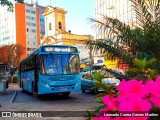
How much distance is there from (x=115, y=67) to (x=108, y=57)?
0.31m

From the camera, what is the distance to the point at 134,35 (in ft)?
20.4

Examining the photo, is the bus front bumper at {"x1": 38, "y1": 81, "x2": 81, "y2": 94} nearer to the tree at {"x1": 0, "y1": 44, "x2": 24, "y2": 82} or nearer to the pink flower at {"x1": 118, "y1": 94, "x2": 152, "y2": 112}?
the pink flower at {"x1": 118, "y1": 94, "x2": 152, "y2": 112}

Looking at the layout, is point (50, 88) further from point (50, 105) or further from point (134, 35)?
A: point (134, 35)

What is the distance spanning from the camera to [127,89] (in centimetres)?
118

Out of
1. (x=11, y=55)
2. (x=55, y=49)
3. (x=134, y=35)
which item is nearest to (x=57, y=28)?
(x=11, y=55)

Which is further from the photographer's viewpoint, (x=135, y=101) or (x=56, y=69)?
(x=56, y=69)

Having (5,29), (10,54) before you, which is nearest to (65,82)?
(10,54)

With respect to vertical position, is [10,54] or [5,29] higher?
[5,29]

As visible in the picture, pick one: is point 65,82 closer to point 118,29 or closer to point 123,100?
point 118,29

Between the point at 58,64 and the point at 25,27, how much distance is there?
10215cm

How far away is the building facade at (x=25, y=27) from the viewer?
112m

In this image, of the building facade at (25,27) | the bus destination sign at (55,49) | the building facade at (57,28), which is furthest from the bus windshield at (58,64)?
the building facade at (25,27)

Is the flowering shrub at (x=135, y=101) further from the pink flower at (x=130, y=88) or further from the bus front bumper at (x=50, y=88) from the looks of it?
the bus front bumper at (x=50, y=88)

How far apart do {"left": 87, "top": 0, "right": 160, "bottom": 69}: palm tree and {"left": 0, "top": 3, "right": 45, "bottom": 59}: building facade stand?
345 feet
